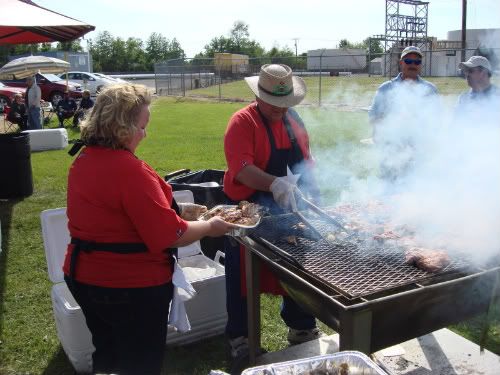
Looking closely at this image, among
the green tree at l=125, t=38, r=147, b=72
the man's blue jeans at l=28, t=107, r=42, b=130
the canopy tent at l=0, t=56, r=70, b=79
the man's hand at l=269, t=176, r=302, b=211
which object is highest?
the green tree at l=125, t=38, r=147, b=72

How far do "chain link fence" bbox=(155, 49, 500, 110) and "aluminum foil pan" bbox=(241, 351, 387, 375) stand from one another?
2705 millimetres

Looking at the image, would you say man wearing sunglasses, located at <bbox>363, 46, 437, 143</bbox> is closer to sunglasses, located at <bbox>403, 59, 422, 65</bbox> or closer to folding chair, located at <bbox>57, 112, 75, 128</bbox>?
sunglasses, located at <bbox>403, 59, 422, 65</bbox>

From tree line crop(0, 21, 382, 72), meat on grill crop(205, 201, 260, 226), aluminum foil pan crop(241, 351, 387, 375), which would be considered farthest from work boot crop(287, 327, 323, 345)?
tree line crop(0, 21, 382, 72)

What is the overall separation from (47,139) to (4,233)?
22.1 ft

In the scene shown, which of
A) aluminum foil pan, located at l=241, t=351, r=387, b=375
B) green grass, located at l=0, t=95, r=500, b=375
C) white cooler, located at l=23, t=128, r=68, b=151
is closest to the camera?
aluminum foil pan, located at l=241, t=351, r=387, b=375

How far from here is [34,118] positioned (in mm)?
13844

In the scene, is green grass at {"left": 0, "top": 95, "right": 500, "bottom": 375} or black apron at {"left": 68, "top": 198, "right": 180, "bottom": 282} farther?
green grass at {"left": 0, "top": 95, "right": 500, "bottom": 375}

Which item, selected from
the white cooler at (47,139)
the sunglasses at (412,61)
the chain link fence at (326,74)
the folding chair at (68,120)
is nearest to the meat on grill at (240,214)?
the chain link fence at (326,74)

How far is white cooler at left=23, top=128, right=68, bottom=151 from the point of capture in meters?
12.2

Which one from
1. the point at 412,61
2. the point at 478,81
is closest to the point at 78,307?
the point at 412,61

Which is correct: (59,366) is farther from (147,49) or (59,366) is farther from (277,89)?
(147,49)

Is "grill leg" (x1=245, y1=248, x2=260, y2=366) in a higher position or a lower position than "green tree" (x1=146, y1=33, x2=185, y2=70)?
lower

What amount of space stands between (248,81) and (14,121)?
1296 centimetres

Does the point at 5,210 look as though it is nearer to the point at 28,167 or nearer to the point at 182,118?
the point at 28,167
